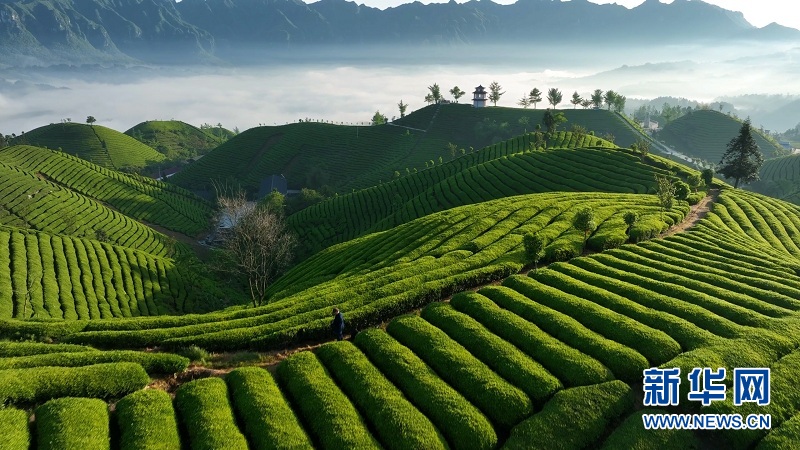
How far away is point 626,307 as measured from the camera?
27.0 meters

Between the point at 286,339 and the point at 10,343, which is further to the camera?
the point at 286,339

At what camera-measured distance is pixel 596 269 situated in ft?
110

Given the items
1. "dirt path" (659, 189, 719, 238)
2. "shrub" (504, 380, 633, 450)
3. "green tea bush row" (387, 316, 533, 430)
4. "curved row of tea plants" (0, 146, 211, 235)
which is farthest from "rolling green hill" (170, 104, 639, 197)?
"shrub" (504, 380, 633, 450)

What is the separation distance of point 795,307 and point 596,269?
1156 cm

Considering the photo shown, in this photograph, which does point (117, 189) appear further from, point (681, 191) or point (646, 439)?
point (646, 439)

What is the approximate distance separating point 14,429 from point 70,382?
2850 mm

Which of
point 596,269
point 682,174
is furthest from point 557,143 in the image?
point 596,269

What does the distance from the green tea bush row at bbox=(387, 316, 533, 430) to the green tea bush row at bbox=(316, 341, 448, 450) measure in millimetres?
2660

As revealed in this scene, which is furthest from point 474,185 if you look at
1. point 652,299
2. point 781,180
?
point 781,180

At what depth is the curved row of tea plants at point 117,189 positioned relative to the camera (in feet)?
432

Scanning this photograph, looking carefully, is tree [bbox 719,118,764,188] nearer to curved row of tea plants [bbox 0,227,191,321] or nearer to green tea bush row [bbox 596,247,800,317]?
green tea bush row [bbox 596,247,800,317]

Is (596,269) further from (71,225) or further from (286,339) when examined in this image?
(71,225)

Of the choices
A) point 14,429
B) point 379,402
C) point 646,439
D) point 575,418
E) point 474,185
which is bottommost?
point 474,185

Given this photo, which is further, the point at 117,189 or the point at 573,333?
the point at 117,189
